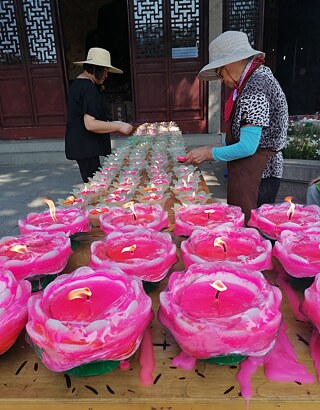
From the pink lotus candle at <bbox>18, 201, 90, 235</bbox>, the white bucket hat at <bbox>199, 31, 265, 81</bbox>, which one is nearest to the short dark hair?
the white bucket hat at <bbox>199, 31, 265, 81</bbox>

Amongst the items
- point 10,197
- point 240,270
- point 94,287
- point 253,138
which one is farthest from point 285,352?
point 10,197

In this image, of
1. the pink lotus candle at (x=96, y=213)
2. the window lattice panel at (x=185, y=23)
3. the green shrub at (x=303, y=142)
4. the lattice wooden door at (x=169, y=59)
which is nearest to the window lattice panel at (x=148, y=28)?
the lattice wooden door at (x=169, y=59)

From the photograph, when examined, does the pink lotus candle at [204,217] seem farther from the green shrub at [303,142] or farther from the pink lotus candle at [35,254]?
the green shrub at [303,142]

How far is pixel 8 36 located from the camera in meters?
6.38

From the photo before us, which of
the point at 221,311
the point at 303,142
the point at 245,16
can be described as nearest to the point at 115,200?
the point at 221,311

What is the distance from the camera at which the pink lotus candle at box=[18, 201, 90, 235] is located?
3.99 feet

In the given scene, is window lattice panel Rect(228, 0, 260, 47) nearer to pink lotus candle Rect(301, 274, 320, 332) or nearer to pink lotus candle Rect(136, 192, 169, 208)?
pink lotus candle Rect(136, 192, 169, 208)

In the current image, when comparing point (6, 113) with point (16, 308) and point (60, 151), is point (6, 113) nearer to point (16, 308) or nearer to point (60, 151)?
point (60, 151)

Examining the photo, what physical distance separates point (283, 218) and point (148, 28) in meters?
5.91

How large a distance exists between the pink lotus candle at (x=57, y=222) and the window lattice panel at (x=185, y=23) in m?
5.65

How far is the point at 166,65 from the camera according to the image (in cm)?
635

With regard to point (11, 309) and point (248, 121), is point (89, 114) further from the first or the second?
point (11, 309)

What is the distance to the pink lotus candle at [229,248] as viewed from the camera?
90 cm

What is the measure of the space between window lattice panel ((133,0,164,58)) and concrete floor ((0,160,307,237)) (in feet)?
7.70
